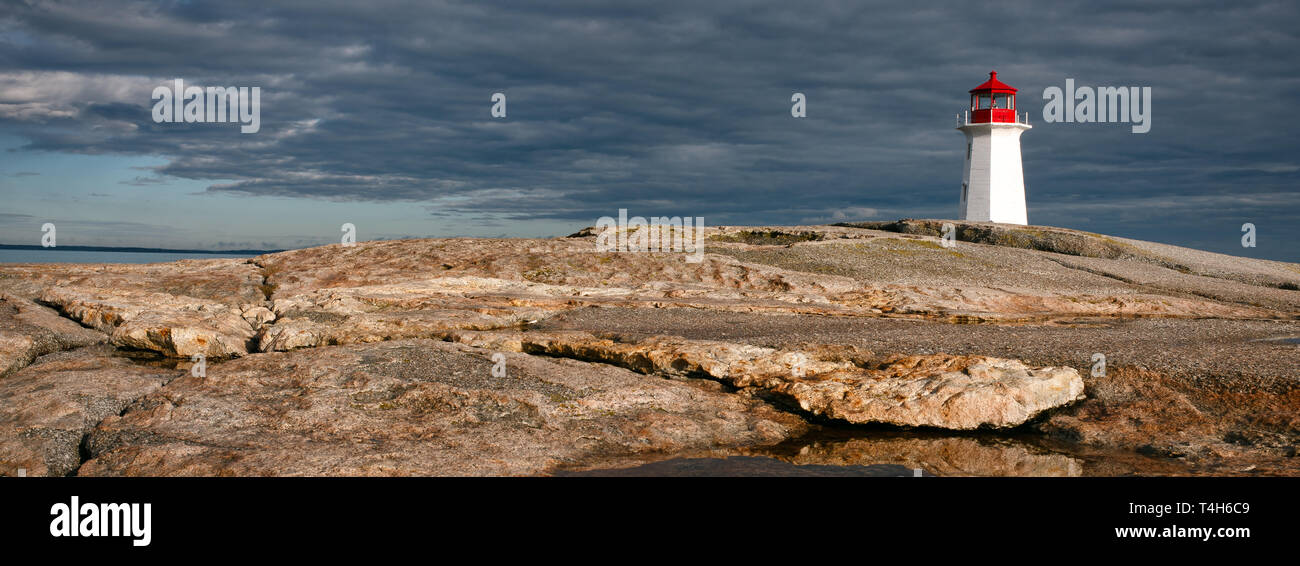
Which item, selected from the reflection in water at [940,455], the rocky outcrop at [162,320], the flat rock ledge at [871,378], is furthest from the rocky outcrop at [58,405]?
the reflection in water at [940,455]

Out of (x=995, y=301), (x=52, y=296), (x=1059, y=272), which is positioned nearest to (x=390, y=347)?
(x=52, y=296)

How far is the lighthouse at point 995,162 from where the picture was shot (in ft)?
178

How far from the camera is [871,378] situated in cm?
1475

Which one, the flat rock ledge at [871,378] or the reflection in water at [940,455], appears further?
the flat rock ledge at [871,378]

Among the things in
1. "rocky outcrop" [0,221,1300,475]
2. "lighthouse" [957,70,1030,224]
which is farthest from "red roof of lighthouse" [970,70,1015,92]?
"rocky outcrop" [0,221,1300,475]

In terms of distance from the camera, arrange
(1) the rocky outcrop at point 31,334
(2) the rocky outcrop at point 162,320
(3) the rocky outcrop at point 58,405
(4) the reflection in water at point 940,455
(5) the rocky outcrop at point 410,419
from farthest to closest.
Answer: (2) the rocky outcrop at point 162,320, (1) the rocky outcrop at point 31,334, (4) the reflection in water at point 940,455, (3) the rocky outcrop at point 58,405, (5) the rocky outcrop at point 410,419

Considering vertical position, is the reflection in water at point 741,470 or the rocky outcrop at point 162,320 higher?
the rocky outcrop at point 162,320

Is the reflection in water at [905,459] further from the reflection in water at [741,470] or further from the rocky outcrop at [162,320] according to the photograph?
the rocky outcrop at [162,320]

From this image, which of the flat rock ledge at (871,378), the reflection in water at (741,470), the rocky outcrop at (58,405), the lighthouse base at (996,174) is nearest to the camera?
the reflection in water at (741,470)

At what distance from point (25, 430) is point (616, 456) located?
28.5ft

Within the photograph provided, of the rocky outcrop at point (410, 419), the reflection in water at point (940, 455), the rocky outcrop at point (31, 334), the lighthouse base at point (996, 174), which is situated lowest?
the reflection in water at point (940, 455)

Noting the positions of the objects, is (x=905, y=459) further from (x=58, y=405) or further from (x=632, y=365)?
(x=58, y=405)

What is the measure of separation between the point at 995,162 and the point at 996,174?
32.1 inches

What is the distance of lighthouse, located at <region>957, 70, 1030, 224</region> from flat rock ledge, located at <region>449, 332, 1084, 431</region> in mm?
42678
